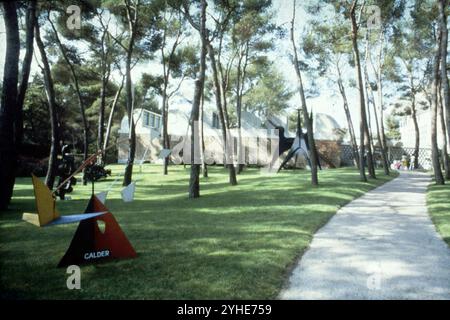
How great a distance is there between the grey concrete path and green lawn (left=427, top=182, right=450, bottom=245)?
0.14m

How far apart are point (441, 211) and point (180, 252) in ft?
22.5

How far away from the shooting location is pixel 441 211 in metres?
8.26

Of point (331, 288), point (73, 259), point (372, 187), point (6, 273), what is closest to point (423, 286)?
point (331, 288)

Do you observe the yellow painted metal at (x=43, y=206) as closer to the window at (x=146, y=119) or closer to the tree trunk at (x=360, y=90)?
the tree trunk at (x=360, y=90)

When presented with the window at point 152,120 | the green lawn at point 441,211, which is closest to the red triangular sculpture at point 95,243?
the green lawn at point 441,211

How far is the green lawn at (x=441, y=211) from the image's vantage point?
633 cm

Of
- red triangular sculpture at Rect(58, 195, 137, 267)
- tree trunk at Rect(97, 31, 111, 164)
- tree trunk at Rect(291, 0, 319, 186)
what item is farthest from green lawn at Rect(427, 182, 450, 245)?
tree trunk at Rect(97, 31, 111, 164)

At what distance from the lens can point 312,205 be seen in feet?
29.8

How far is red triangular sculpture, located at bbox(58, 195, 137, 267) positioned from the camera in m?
4.31

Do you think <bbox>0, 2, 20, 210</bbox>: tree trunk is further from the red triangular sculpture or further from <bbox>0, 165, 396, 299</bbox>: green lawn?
the red triangular sculpture

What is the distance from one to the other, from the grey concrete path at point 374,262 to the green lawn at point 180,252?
0.97 feet

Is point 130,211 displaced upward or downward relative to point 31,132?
downward
